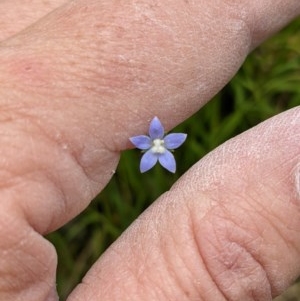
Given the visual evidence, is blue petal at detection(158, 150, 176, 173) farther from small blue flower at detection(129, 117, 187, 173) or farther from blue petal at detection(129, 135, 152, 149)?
blue petal at detection(129, 135, 152, 149)

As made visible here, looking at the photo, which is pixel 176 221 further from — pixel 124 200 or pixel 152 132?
pixel 124 200

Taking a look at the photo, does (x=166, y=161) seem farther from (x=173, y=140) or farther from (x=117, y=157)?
(x=117, y=157)

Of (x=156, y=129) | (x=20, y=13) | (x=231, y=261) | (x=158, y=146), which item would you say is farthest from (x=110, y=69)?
(x=231, y=261)

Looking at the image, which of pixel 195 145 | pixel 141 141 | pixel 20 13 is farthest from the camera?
pixel 195 145

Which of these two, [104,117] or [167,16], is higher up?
[167,16]

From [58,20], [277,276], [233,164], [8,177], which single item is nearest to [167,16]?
[58,20]

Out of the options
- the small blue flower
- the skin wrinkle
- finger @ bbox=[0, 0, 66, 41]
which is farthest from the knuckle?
finger @ bbox=[0, 0, 66, 41]
